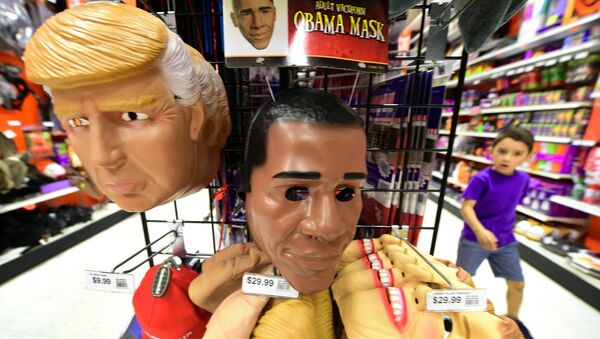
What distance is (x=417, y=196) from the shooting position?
770 mm

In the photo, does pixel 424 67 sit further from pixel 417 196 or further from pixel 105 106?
pixel 105 106

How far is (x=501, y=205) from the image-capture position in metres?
1.47

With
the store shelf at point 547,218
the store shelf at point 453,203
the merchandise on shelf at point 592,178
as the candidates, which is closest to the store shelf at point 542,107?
the merchandise on shelf at point 592,178

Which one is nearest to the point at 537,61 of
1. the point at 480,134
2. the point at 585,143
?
the point at 585,143

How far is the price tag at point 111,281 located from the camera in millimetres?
576

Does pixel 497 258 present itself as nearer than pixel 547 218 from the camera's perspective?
Yes

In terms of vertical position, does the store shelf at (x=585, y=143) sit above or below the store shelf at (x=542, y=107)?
below

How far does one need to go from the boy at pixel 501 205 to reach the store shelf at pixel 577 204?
0.95 m

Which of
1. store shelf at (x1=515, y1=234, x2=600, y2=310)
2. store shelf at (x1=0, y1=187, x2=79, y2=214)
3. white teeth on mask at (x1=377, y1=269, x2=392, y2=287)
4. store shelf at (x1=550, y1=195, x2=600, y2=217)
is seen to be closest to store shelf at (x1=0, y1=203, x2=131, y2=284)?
store shelf at (x1=0, y1=187, x2=79, y2=214)

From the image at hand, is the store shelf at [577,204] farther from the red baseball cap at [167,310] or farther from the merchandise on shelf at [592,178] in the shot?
the red baseball cap at [167,310]

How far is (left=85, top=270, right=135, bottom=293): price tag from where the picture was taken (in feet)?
1.89

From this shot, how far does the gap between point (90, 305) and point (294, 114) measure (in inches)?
80.9

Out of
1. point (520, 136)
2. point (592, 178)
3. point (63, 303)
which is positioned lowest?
point (63, 303)

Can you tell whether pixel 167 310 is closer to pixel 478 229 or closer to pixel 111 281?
pixel 111 281
